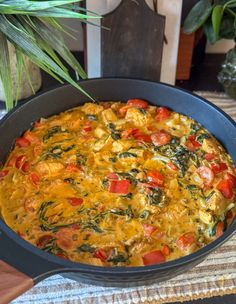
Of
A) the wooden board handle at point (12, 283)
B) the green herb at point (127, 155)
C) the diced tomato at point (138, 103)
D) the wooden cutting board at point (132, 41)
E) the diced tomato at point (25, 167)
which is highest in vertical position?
the wooden cutting board at point (132, 41)

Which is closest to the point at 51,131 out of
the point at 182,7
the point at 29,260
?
the point at 29,260

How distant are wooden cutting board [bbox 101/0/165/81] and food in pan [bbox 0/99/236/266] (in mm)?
166

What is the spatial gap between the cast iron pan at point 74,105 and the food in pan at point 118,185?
0.11ft

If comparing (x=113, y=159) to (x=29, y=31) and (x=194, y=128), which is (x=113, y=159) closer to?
(x=194, y=128)

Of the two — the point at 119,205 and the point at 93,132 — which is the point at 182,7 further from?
the point at 119,205

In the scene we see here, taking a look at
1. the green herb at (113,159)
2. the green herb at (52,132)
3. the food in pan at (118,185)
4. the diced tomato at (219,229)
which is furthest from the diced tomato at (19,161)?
the diced tomato at (219,229)

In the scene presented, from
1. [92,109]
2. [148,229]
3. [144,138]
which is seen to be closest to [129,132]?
[144,138]

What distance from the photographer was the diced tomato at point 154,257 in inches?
47.4

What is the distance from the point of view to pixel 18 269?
1035 mm

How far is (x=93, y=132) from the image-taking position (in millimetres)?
1572

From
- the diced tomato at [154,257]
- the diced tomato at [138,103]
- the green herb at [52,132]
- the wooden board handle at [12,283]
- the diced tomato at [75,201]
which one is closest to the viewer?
the wooden board handle at [12,283]

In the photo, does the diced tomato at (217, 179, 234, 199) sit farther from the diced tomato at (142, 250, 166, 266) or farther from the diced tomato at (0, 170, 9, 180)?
the diced tomato at (0, 170, 9, 180)

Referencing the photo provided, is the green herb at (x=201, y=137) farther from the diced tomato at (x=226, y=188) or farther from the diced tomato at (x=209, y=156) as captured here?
the diced tomato at (x=226, y=188)

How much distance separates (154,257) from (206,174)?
327 millimetres
